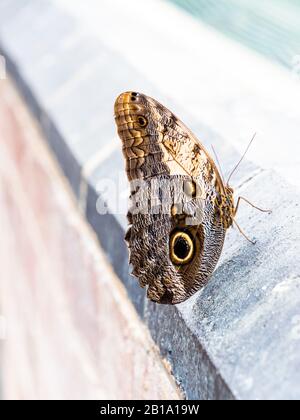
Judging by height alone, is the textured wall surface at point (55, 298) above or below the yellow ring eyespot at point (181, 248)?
below

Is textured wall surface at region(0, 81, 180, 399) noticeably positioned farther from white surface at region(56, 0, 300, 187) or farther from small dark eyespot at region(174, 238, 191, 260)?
white surface at region(56, 0, 300, 187)

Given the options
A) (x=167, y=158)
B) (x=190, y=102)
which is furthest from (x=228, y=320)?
(x=190, y=102)

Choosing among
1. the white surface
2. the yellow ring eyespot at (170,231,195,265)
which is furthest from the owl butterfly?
the white surface

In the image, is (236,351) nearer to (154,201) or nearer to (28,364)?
(154,201)

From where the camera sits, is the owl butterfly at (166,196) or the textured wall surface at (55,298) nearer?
the owl butterfly at (166,196)

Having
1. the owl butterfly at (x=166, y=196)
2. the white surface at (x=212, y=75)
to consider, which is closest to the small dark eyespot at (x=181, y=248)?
the owl butterfly at (x=166, y=196)

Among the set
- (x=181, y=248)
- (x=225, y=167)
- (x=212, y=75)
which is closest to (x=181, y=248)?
(x=181, y=248)

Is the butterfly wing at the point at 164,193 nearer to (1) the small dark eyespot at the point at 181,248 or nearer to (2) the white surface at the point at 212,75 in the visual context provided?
(1) the small dark eyespot at the point at 181,248

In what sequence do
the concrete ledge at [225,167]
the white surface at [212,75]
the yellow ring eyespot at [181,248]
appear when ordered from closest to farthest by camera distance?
1. the concrete ledge at [225,167]
2. the yellow ring eyespot at [181,248]
3. the white surface at [212,75]
